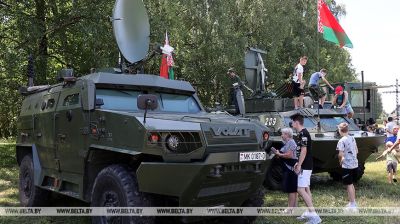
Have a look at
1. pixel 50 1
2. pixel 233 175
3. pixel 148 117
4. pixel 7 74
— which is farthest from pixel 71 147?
pixel 50 1

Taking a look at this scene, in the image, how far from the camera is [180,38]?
66.6 feet

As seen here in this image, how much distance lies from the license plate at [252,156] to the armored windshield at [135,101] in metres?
1.61

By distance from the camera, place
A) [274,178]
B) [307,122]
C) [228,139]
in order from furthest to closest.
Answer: [307,122] → [274,178] → [228,139]

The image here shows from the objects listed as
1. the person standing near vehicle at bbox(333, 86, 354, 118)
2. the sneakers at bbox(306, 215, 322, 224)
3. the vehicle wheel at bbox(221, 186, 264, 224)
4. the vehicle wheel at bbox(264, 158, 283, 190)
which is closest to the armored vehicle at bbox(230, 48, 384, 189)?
the vehicle wheel at bbox(264, 158, 283, 190)

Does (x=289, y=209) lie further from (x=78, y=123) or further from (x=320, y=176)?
(x=320, y=176)

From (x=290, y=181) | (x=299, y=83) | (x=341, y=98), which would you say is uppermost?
(x=299, y=83)

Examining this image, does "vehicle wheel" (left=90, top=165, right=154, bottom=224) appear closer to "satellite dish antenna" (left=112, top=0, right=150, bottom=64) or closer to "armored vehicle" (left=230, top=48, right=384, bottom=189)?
"satellite dish antenna" (left=112, top=0, right=150, bottom=64)

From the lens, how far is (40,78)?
14688mm

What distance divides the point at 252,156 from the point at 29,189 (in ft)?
13.9

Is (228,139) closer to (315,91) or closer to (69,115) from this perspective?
(69,115)

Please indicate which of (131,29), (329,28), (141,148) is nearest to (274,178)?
(131,29)

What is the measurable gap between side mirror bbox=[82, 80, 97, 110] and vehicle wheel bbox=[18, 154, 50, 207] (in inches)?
87.3

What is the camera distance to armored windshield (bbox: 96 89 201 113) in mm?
6094

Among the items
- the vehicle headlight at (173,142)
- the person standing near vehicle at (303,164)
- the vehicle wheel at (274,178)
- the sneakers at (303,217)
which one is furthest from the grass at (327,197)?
the vehicle headlight at (173,142)
